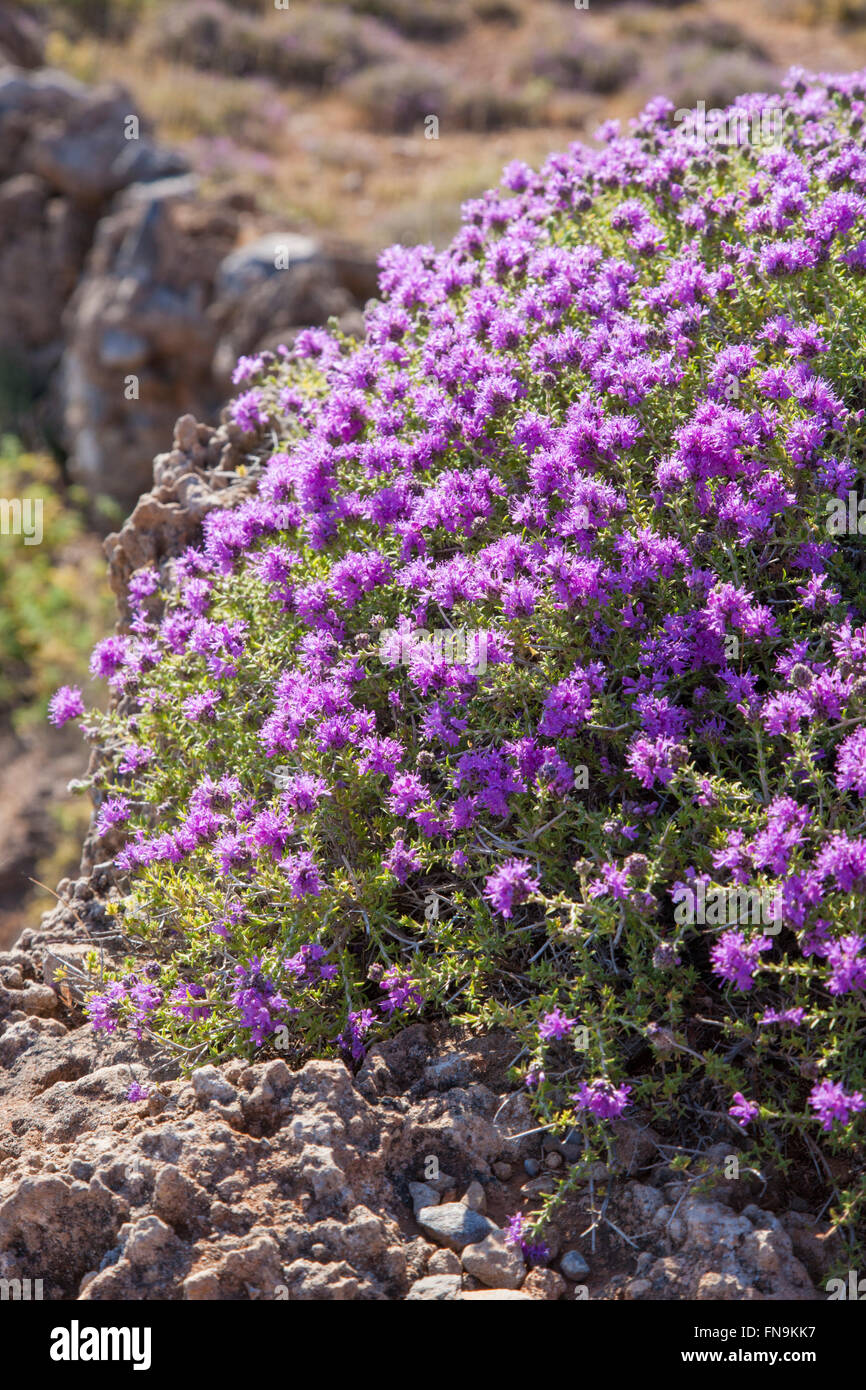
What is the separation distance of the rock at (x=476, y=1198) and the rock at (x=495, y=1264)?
0.41ft

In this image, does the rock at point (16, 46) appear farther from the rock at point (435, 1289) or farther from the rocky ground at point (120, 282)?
the rock at point (435, 1289)

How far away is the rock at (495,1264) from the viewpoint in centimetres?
299

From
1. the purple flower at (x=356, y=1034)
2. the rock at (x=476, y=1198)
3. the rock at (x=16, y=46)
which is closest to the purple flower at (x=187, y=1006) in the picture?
the purple flower at (x=356, y=1034)

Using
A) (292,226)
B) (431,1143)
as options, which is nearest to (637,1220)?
(431,1143)

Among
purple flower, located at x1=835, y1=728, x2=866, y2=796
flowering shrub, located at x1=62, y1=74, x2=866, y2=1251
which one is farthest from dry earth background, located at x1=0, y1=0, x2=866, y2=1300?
purple flower, located at x1=835, y1=728, x2=866, y2=796

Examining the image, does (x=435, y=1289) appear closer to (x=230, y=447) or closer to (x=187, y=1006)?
(x=187, y=1006)

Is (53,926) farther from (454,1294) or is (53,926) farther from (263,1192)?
(454,1294)

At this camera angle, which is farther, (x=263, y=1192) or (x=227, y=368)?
(x=227, y=368)

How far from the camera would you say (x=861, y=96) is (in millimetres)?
5406

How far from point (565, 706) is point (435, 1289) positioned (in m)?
1.56

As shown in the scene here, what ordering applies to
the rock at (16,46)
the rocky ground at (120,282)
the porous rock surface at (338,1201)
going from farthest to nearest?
1. the rock at (16,46)
2. the rocky ground at (120,282)
3. the porous rock surface at (338,1201)

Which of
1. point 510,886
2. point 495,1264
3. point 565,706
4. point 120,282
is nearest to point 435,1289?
point 495,1264

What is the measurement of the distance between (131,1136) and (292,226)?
12730 millimetres

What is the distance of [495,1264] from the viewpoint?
9.83 ft
